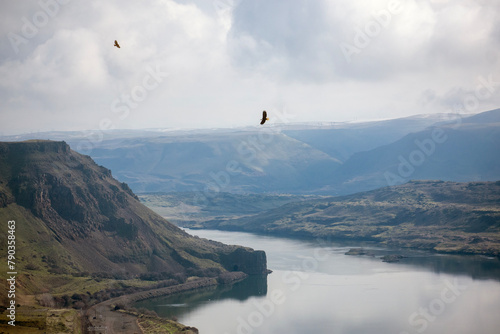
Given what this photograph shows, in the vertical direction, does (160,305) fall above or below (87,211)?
below

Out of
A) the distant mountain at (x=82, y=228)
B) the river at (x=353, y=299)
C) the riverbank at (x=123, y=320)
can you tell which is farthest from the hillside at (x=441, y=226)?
the riverbank at (x=123, y=320)

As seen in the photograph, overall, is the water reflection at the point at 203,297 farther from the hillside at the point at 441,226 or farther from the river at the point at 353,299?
the hillside at the point at 441,226

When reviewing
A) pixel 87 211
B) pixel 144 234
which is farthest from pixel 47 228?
pixel 144 234

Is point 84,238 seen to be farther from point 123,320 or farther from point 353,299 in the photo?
point 353,299

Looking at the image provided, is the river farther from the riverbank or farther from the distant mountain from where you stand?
the distant mountain

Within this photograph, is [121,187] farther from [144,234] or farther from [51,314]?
[51,314]

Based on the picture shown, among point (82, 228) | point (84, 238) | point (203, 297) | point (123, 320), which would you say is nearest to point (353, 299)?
point (203, 297)

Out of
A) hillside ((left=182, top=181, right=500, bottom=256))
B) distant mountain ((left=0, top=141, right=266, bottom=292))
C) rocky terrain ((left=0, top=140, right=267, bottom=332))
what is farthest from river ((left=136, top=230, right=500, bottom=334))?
hillside ((left=182, top=181, right=500, bottom=256))
